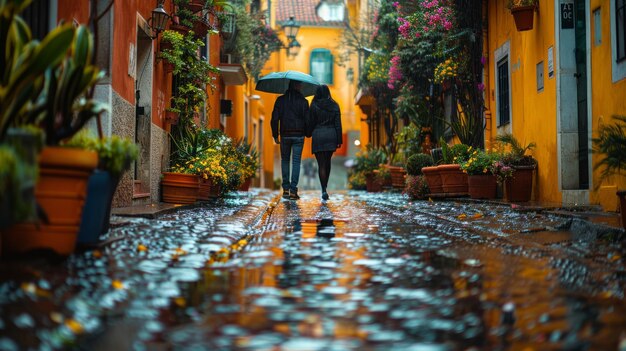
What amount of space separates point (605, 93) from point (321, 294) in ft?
20.9

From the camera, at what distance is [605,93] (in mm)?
8789

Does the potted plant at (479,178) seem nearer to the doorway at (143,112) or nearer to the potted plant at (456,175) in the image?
the potted plant at (456,175)

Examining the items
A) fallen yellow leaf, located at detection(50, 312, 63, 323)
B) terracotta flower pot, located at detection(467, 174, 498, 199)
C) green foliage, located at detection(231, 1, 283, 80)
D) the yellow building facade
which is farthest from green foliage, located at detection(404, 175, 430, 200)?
fallen yellow leaf, located at detection(50, 312, 63, 323)

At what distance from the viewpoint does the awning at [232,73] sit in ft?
64.7

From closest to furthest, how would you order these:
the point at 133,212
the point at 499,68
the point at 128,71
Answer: the point at 133,212, the point at 128,71, the point at 499,68

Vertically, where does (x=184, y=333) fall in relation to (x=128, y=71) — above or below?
below

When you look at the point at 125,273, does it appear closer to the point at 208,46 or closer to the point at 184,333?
the point at 184,333

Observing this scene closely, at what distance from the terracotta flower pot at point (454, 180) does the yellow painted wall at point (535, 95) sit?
1186mm

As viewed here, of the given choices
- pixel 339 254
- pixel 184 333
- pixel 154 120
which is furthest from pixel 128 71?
pixel 184 333

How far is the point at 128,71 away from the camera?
9.52 meters

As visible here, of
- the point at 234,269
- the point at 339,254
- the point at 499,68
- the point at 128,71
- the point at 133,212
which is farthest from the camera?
the point at 499,68

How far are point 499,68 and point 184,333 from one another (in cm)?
1281

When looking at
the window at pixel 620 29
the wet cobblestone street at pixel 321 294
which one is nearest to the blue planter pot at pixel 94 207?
the wet cobblestone street at pixel 321 294

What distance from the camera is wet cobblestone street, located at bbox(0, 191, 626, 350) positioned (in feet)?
8.65
